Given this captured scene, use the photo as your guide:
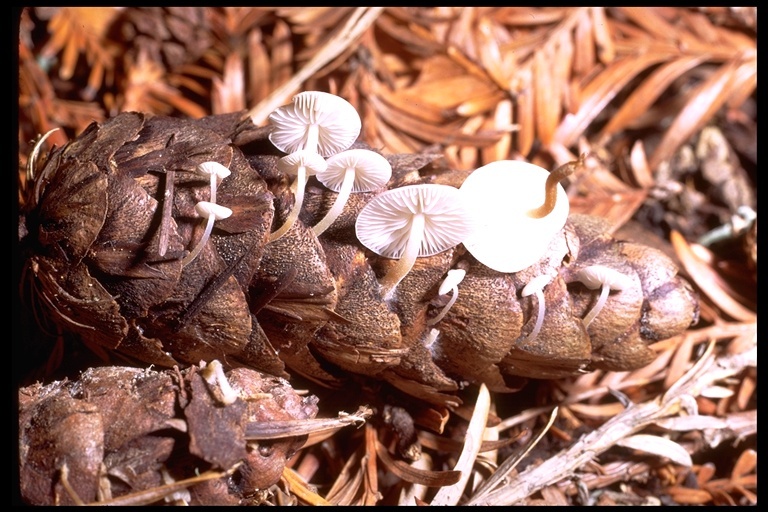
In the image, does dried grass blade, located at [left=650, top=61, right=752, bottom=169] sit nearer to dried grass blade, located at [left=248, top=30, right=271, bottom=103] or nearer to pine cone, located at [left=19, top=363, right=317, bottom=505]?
dried grass blade, located at [left=248, top=30, right=271, bottom=103]

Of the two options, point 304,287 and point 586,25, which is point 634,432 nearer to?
point 304,287

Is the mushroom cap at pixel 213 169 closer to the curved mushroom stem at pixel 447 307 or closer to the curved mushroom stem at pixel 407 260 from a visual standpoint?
the curved mushroom stem at pixel 407 260

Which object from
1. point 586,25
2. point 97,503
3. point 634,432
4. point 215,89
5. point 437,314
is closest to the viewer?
point 97,503

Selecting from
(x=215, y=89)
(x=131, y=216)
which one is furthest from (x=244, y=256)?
(x=215, y=89)

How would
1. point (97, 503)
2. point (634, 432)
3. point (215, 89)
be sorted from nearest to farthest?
point (97, 503)
point (634, 432)
point (215, 89)

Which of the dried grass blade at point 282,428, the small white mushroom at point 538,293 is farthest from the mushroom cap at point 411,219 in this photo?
the dried grass blade at point 282,428

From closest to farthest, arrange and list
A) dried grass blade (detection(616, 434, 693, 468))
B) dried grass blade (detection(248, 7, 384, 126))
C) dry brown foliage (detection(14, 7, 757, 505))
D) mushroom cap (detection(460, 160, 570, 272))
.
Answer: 1. mushroom cap (detection(460, 160, 570, 272))
2. dried grass blade (detection(616, 434, 693, 468))
3. dry brown foliage (detection(14, 7, 757, 505))
4. dried grass blade (detection(248, 7, 384, 126))

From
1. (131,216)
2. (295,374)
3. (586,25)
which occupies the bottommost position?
(295,374)

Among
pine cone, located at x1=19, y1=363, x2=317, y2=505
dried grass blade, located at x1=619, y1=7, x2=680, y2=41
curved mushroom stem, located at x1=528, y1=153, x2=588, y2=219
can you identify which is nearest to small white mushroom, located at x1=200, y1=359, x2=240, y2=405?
pine cone, located at x1=19, y1=363, x2=317, y2=505
